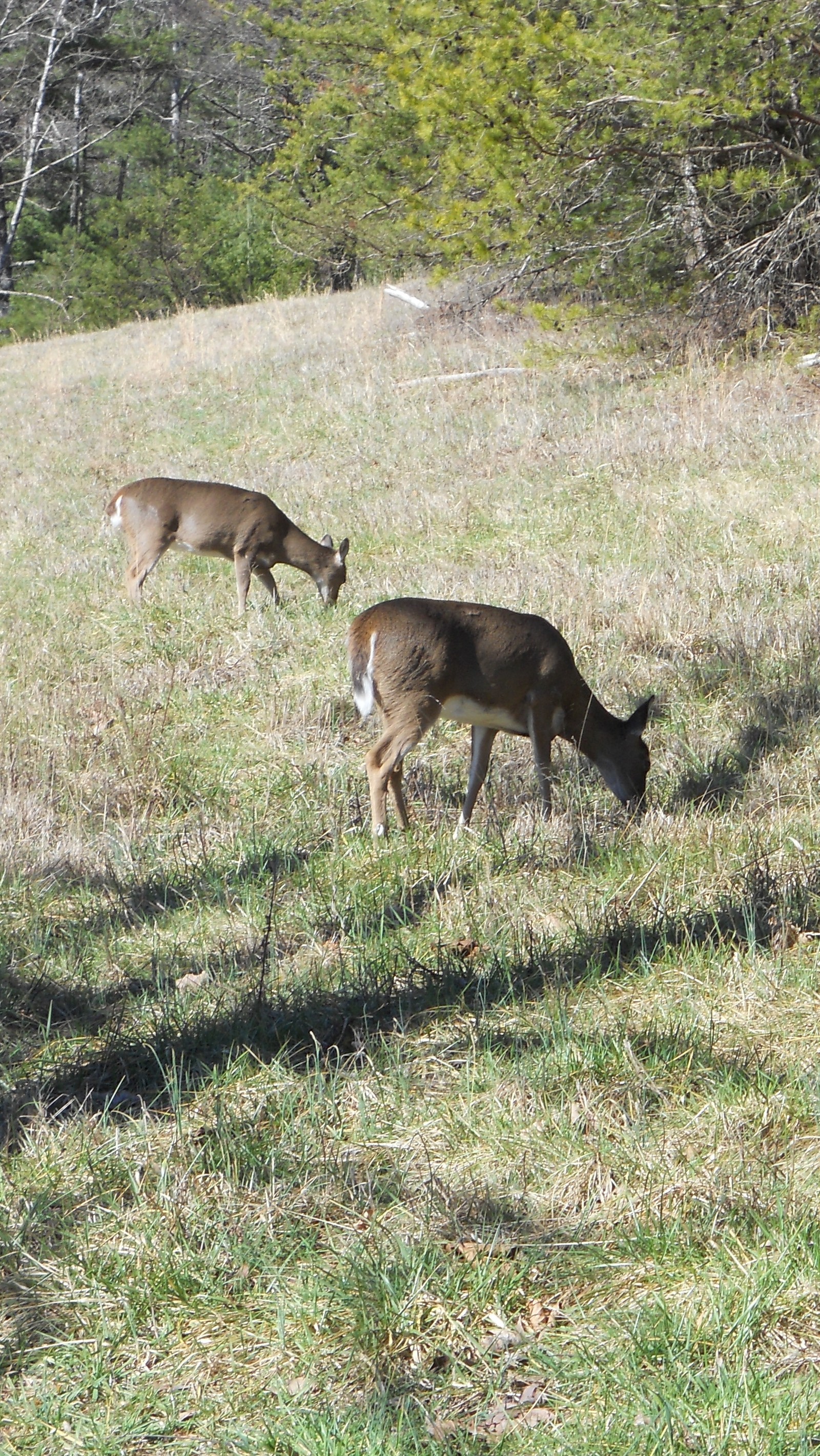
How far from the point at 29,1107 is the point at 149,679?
496 cm

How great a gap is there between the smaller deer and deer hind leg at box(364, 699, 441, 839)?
16.2ft

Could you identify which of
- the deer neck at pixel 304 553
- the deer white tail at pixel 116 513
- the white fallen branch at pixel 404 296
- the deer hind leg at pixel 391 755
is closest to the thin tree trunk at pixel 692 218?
the deer neck at pixel 304 553

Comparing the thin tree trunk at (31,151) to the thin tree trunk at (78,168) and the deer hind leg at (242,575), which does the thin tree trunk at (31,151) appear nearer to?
the thin tree trunk at (78,168)

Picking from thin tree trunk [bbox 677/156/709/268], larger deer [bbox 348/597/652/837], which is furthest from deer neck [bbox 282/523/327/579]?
thin tree trunk [bbox 677/156/709/268]

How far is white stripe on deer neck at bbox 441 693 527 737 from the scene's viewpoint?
6621 millimetres

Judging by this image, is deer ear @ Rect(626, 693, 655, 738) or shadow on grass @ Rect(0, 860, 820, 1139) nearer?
shadow on grass @ Rect(0, 860, 820, 1139)

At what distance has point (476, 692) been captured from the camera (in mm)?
6637

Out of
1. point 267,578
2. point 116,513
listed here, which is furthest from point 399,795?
point 116,513

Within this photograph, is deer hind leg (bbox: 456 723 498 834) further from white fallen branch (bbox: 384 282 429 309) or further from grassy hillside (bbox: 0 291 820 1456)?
white fallen branch (bbox: 384 282 429 309)

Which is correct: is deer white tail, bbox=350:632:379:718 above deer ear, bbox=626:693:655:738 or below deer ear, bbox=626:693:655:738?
above

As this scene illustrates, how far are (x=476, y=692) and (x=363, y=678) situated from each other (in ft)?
1.77

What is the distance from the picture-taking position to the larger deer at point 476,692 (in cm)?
652

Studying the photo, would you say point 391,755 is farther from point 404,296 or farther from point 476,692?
point 404,296

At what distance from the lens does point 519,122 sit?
13125mm
